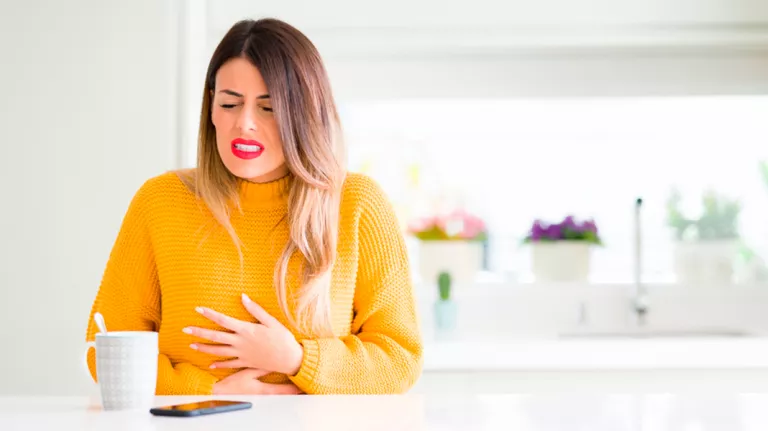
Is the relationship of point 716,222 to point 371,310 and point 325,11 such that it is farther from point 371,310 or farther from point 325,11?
point 371,310

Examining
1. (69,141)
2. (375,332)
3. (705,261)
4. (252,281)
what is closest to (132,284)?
(252,281)

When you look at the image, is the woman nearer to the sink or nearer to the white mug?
the white mug

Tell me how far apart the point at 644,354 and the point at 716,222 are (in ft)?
3.39

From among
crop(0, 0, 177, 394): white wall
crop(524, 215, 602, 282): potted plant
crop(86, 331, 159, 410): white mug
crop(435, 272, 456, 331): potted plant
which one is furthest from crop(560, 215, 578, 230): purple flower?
crop(86, 331, 159, 410): white mug

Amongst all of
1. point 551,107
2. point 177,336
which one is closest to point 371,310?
point 177,336

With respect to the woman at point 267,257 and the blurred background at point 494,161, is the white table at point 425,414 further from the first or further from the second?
the blurred background at point 494,161

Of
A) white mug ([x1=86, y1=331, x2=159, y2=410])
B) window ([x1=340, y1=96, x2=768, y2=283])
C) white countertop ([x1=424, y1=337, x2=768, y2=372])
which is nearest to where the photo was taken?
white mug ([x1=86, y1=331, x2=159, y2=410])

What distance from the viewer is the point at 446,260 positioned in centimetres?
359

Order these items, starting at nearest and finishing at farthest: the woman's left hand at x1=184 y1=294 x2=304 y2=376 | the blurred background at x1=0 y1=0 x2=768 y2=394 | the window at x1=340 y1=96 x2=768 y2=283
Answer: the woman's left hand at x1=184 y1=294 x2=304 y2=376 < the blurred background at x1=0 y1=0 x2=768 y2=394 < the window at x1=340 y1=96 x2=768 y2=283

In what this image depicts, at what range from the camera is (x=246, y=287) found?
1.74 metres

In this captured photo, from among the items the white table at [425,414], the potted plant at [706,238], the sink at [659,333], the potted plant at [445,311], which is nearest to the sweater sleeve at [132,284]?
the white table at [425,414]

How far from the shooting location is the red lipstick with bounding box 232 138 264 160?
1.72 meters

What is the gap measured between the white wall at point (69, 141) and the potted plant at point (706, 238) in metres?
1.98

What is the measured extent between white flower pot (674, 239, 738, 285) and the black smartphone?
107 inches
